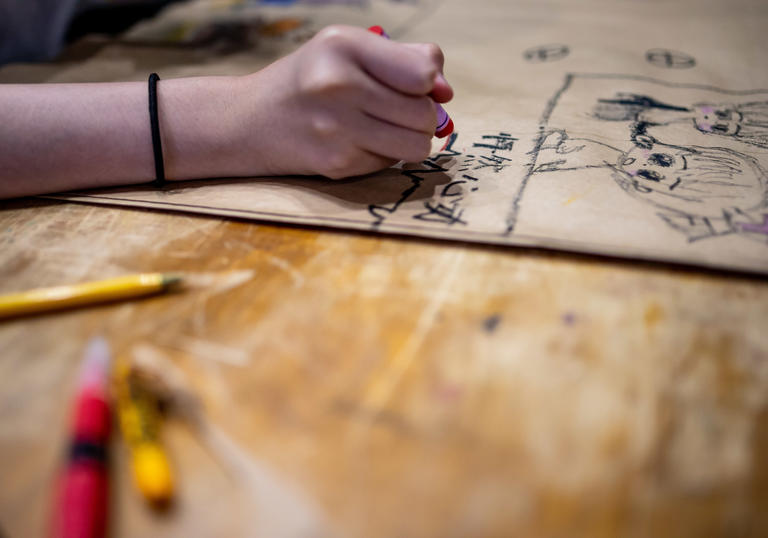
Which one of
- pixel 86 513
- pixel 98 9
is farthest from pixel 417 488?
pixel 98 9

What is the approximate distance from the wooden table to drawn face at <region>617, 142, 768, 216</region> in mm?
94

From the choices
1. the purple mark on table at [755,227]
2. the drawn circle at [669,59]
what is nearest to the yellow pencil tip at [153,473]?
the purple mark on table at [755,227]

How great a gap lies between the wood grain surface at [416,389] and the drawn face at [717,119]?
269 millimetres

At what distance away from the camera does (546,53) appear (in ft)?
2.56

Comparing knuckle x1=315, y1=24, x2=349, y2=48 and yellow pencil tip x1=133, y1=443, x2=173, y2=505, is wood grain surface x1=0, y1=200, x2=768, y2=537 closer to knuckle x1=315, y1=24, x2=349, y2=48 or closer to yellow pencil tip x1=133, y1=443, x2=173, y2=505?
yellow pencil tip x1=133, y1=443, x2=173, y2=505

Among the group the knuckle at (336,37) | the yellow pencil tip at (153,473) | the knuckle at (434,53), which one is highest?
the knuckle at (336,37)

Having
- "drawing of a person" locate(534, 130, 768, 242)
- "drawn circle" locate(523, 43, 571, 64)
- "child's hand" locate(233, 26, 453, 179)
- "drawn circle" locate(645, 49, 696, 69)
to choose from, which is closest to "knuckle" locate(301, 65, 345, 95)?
"child's hand" locate(233, 26, 453, 179)

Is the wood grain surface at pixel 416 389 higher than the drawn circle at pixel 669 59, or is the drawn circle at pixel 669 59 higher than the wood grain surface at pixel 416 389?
the drawn circle at pixel 669 59

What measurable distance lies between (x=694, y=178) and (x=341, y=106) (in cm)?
34

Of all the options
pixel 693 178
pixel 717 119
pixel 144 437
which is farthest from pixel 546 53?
pixel 144 437

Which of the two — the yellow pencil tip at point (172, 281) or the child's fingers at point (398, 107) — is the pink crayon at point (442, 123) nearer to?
the child's fingers at point (398, 107)

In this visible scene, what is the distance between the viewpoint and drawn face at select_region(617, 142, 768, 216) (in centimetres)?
46

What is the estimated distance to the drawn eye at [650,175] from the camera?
0.50 metres

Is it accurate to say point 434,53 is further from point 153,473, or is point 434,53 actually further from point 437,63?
point 153,473
